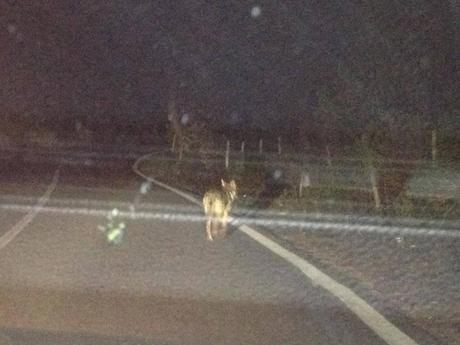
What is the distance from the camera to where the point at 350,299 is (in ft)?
33.7

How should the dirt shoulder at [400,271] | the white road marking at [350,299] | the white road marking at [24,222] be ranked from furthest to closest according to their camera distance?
the white road marking at [24,222]
the dirt shoulder at [400,271]
the white road marking at [350,299]

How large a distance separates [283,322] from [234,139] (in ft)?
142

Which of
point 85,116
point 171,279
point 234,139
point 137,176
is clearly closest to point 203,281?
point 171,279

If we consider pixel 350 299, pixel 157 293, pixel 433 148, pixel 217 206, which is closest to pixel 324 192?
pixel 433 148

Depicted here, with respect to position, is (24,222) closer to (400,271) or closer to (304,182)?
(304,182)

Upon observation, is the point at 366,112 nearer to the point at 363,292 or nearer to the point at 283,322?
the point at 363,292

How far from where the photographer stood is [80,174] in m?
41.2

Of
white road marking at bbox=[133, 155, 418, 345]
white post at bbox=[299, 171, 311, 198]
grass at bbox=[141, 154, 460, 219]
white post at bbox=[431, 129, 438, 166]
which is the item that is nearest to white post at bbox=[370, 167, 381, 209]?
grass at bbox=[141, 154, 460, 219]

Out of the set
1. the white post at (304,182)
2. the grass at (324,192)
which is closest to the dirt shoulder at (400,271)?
the grass at (324,192)

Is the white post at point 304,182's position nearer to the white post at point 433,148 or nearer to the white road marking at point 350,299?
the white post at point 433,148

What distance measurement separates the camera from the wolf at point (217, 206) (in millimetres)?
15508

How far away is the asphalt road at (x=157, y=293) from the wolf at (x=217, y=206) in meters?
0.30

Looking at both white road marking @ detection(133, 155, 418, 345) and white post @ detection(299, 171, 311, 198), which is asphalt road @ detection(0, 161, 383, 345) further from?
white post @ detection(299, 171, 311, 198)

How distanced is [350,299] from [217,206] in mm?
5487
